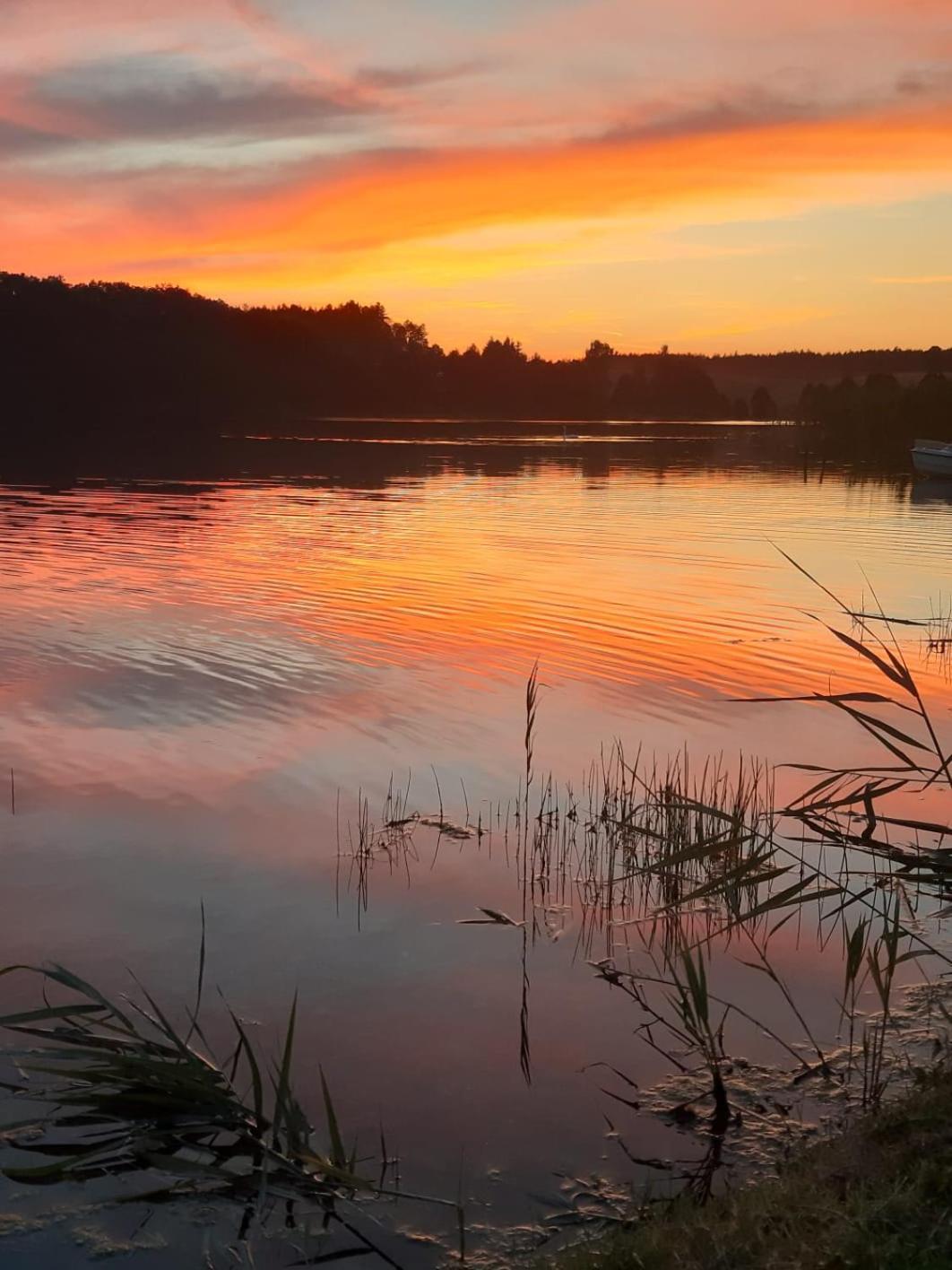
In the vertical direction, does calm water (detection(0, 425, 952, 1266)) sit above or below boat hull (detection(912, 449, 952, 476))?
below

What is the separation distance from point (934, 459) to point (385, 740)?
6107cm

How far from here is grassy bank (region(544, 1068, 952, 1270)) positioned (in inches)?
196

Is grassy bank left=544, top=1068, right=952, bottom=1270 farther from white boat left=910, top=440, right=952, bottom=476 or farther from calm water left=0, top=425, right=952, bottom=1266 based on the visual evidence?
white boat left=910, top=440, right=952, bottom=476

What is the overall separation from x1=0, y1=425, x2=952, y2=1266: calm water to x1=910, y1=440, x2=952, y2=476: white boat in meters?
30.8

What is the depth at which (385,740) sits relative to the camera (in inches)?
612

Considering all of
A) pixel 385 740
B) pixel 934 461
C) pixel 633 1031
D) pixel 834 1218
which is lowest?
pixel 633 1031

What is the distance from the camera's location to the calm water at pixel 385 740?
8.16m

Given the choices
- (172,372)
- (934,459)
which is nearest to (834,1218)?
(934,459)

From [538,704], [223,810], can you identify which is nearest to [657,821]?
[223,810]

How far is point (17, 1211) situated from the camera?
6316 millimetres

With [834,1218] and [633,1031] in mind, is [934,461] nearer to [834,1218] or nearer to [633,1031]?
[633,1031]

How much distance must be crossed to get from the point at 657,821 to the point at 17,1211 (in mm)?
7147

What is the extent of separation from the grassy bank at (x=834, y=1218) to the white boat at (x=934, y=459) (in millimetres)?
67347

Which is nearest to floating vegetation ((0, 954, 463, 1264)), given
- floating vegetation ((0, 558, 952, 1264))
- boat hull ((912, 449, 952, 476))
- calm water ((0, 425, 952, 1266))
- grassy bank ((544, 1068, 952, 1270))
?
floating vegetation ((0, 558, 952, 1264))
